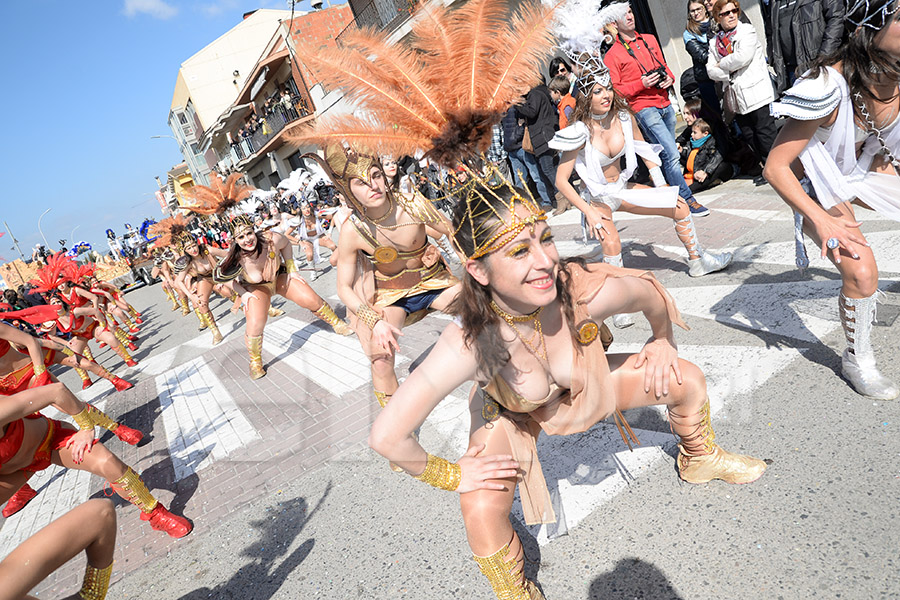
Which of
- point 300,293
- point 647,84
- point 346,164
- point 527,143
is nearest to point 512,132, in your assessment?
point 527,143

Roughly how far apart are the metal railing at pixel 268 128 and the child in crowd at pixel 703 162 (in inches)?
824

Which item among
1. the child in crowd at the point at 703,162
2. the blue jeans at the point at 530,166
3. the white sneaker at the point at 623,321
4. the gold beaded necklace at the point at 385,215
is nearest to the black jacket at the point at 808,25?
the child in crowd at the point at 703,162

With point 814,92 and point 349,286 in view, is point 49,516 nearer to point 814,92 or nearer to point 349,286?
point 349,286

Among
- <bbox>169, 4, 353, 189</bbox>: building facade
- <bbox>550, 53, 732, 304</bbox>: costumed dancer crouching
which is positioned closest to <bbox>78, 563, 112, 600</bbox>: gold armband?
<bbox>550, 53, 732, 304</bbox>: costumed dancer crouching

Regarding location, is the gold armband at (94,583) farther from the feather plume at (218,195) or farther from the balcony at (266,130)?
the balcony at (266,130)

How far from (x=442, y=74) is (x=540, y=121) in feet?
25.1

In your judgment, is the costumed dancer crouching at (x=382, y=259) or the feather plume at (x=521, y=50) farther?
the costumed dancer crouching at (x=382, y=259)

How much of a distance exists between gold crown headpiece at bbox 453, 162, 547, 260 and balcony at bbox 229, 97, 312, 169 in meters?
20.8

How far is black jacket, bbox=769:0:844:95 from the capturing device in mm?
5918

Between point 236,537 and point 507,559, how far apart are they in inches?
89.1

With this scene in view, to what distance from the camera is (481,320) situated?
7.16 feet

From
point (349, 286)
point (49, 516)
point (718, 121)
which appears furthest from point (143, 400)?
point (718, 121)

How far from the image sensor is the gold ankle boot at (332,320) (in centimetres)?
753

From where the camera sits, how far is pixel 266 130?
113 ft
